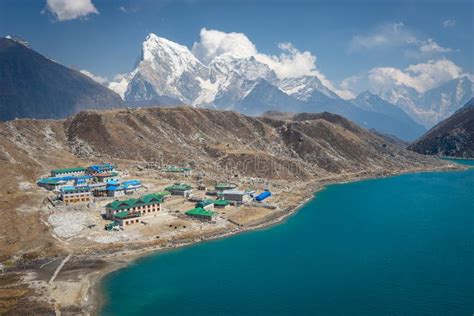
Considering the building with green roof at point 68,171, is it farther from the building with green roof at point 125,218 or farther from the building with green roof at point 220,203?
the building with green roof at point 220,203

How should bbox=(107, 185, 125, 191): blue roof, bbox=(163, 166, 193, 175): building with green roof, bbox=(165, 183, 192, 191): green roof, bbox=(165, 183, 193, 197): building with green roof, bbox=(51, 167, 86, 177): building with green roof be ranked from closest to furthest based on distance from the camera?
bbox=(107, 185, 125, 191): blue roof
bbox=(165, 183, 193, 197): building with green roof
bbox=(165, 183, 192, 191): green roof
bbox=(51, 167, 86, 177): building with green roof
bbox=(163, 166, 193, 175): building with green roof

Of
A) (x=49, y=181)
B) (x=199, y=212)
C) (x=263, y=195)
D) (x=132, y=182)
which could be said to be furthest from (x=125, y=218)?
(x=263, y=195)

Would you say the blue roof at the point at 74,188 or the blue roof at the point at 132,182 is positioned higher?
the blue roof at the point at 132,182

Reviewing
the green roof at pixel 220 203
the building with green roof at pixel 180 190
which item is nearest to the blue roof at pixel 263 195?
the green roof at pixel 220 203

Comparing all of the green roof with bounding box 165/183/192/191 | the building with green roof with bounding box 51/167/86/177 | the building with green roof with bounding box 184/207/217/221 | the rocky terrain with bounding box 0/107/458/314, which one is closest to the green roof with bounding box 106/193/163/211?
the rocky terrain with bounding box 0/107/458/314

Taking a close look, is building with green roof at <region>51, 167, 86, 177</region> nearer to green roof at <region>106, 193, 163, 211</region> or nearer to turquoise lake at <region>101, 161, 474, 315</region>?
green roof at <region>106, 193, 163, 211</region>

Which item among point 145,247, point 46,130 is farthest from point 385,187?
point 46,130

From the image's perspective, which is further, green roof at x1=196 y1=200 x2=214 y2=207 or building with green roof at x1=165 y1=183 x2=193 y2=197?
building with green roof at x1=165 y1=183 x2=193 y2=197
